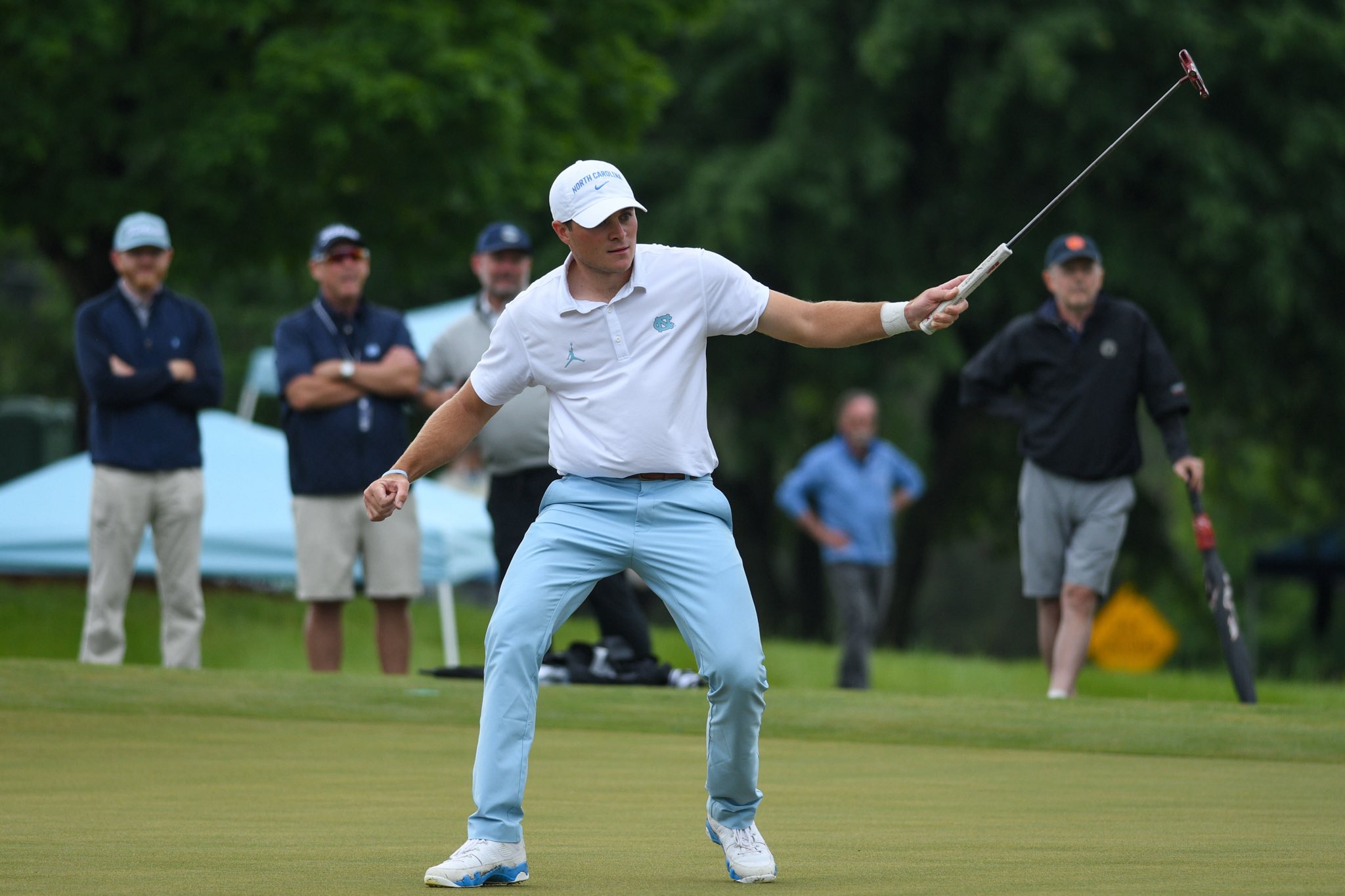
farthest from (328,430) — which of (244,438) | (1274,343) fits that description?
(1274,343)

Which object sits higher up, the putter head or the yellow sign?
the putter head

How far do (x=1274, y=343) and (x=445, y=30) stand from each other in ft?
34.2

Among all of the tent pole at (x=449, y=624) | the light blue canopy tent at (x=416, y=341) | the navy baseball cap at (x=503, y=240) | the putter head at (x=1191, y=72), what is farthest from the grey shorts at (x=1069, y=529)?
the light blue canopy tent at (x=416, y=341)

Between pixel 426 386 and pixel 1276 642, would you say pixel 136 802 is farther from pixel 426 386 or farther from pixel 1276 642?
pixel 1276 642

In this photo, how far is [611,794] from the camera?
259 inches

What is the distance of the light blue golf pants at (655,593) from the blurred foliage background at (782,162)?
11.5m

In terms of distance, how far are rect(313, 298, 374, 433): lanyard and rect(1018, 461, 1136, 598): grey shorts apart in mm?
3266

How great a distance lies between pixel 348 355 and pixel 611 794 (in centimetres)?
405

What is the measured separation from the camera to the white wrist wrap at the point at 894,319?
5.33m

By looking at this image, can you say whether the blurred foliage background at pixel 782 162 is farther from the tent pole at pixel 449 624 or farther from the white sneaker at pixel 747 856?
the white sneaker at pixel 747 856

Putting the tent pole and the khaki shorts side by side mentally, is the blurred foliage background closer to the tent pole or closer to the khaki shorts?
the tent pole

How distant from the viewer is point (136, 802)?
6090 mm

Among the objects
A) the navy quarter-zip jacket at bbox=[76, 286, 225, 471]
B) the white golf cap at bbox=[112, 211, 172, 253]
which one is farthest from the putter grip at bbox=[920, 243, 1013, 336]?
the white golf cap at bbox=[112, 211, 172, 253]

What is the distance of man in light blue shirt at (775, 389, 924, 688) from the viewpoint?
44.5 ft
